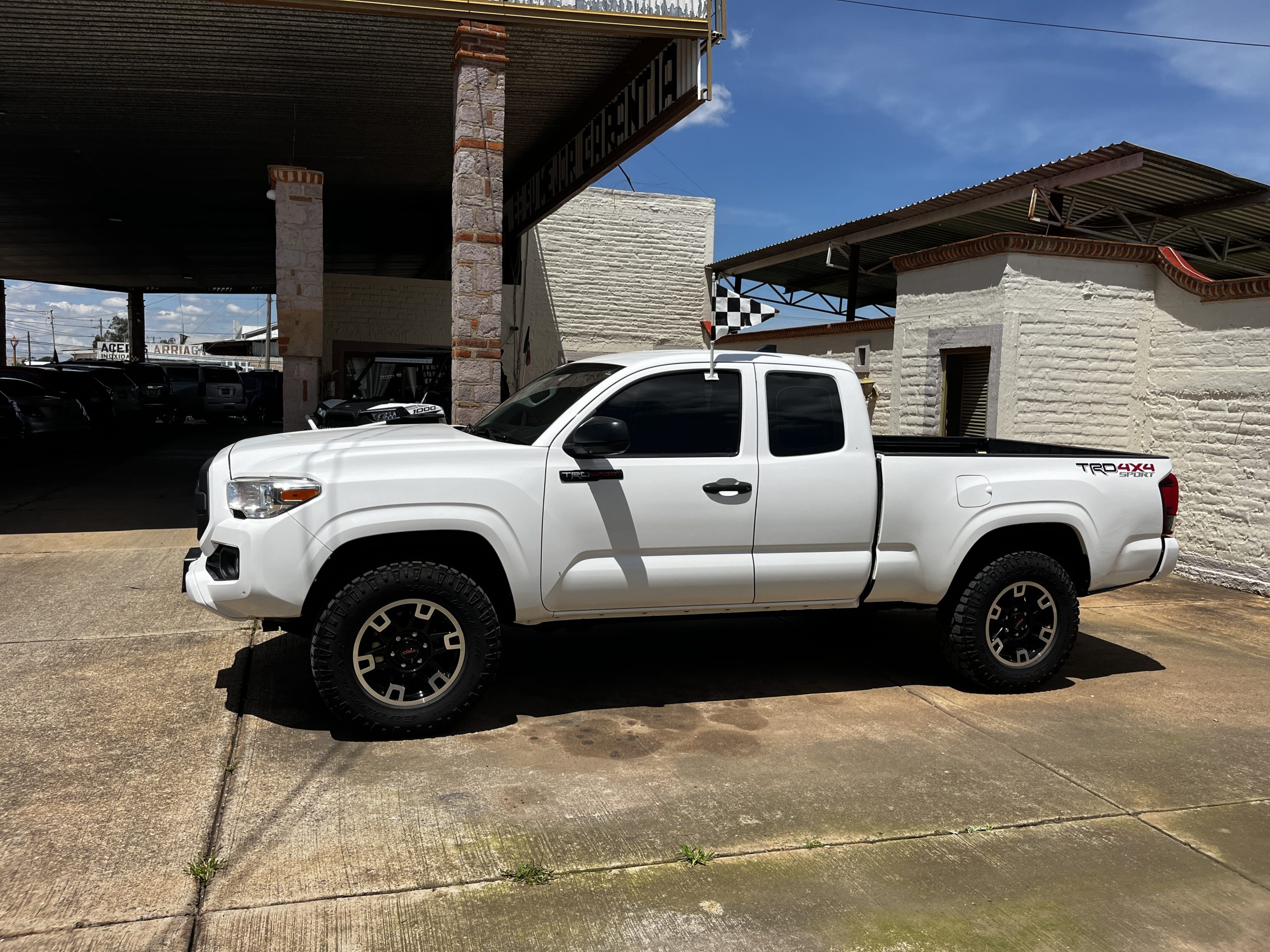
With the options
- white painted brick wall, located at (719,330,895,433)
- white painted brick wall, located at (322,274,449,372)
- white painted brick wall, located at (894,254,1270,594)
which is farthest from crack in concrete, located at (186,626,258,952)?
white painted brick wall, located at (322,274,449,372)

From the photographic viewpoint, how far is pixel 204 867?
357 cm

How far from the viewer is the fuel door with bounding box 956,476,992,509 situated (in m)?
5.70

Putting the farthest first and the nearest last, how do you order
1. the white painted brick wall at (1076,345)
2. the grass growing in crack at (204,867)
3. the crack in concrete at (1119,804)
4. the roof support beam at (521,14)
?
the white painted brick wall at (1076,345)
the roof support beam at (521,14)
the crack in concrete at (1119,804)
the grass growing in crack at (204,867)

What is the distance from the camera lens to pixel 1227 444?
9.16m

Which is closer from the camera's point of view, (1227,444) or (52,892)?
(52,892)

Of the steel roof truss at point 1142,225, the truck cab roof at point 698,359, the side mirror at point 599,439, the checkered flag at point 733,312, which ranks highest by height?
the steel roof truss at point 1142,225

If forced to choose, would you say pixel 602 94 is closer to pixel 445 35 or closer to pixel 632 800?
pixel 445 35

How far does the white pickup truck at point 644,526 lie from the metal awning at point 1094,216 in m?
8.03

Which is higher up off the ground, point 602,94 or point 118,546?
point 602,94

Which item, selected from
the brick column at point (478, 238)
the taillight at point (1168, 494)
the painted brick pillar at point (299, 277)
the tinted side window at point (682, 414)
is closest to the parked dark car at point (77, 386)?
the painted brick pillar at point (299, 277)

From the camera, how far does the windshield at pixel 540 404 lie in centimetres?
530

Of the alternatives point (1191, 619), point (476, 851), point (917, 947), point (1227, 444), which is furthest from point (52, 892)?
point (1227, 444)

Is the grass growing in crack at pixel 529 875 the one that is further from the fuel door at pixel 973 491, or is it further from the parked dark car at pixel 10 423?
the parked dark car at pixel 10 423

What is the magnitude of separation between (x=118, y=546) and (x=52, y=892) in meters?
6.55
